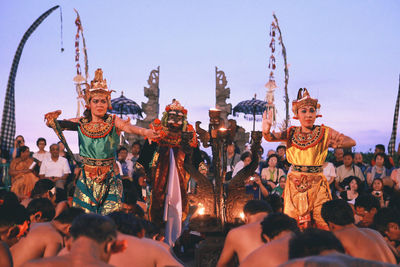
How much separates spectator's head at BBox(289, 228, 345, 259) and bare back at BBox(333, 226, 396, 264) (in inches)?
58.4

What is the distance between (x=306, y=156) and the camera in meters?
5.74

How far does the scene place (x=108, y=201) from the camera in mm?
5633

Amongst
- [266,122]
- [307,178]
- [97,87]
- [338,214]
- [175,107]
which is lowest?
[338,214]

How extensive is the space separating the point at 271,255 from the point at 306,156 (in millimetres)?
3323

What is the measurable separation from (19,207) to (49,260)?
2.05m

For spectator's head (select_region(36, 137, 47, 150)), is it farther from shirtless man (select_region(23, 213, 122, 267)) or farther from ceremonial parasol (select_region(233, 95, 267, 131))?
ceremonial parasol (select_region(233, 95, 267, 131))

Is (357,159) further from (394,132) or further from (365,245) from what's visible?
(365,245)

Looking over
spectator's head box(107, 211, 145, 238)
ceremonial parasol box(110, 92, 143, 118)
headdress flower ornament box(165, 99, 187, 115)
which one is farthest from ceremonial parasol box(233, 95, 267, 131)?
spectator's head box(107, 211, 145, 238)

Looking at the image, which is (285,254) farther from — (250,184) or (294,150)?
(250,184)

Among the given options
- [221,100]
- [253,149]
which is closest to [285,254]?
[253,149]

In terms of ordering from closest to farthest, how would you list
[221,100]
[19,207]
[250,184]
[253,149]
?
[19,207] → [253,149] → [250,184] → [221,100]

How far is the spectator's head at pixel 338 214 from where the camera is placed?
3898mm

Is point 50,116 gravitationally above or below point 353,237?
above

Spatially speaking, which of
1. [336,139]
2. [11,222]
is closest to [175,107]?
[336,139]
